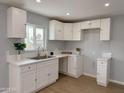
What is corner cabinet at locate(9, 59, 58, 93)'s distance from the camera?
232cm

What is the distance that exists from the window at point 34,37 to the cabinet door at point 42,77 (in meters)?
0.90

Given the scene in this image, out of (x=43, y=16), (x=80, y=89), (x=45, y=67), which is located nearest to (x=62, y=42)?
(x=43, y=16)

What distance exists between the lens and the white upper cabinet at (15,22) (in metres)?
2.46

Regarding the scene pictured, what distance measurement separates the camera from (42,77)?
2.87 m

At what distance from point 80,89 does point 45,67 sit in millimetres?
1322

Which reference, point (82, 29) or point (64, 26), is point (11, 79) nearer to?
point (64, 26)

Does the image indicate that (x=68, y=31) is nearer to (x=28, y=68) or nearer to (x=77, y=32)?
(x=77, y=32)

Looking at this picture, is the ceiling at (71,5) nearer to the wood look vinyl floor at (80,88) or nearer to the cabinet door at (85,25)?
the cabinet door at (85,25)

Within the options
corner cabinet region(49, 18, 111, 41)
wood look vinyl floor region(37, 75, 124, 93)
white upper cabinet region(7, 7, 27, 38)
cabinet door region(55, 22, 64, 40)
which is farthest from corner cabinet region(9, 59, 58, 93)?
corner cabinet region(49, 18, 111, 41)

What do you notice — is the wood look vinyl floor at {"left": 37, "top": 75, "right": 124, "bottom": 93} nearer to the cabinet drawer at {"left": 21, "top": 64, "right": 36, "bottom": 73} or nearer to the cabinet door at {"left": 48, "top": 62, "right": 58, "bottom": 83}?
the cabinet door at {"left": 48, "top": 62, "right": 58, "bottom": 83}

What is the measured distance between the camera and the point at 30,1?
7.64ft

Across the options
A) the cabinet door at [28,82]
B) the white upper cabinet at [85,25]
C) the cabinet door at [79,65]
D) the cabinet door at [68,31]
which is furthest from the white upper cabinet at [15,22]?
the cabinet door at [79,65]

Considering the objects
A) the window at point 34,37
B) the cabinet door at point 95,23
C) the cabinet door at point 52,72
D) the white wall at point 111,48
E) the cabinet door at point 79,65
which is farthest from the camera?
the cabinet door at point 79,65

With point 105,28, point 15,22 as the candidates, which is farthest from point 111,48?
point 15,22
